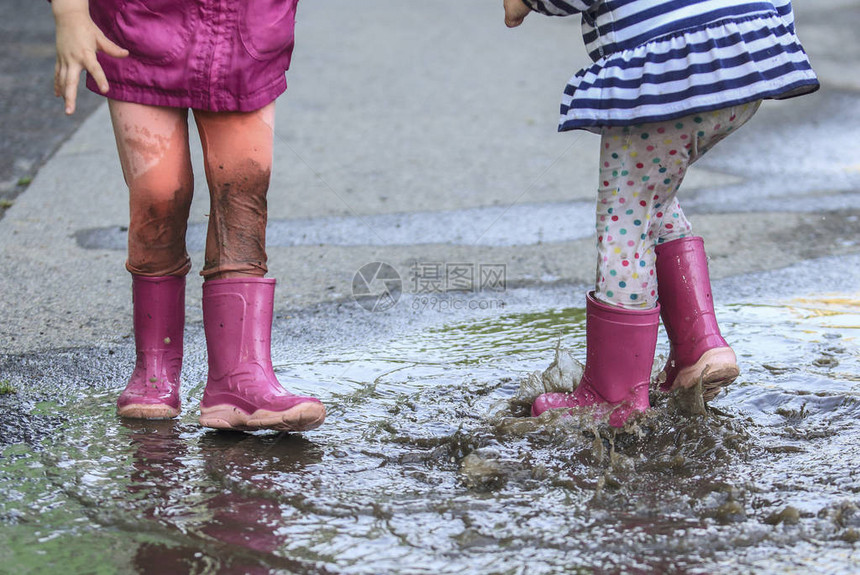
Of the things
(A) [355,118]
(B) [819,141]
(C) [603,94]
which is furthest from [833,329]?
(A) [355,118]

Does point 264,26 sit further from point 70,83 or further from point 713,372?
point 713,372

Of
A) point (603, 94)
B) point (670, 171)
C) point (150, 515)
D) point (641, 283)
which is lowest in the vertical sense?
point (150, 515)

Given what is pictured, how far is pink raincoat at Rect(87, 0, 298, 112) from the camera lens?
91.6 inches

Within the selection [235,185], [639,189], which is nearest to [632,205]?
[639,189]

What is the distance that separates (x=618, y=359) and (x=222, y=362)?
94 cm

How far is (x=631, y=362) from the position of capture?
239cm

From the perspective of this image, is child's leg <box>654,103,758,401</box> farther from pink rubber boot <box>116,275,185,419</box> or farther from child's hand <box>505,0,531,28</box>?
pink rubber boot <box>116,275,185,419</box>

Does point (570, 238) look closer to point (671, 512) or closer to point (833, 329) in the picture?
point (833, 329)

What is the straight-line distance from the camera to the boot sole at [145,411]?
8.09 feet

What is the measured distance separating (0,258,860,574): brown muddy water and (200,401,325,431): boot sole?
43mm

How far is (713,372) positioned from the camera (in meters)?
2.43

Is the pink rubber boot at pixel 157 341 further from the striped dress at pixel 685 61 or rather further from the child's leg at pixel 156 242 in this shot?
the striped dress at pixel 685 61

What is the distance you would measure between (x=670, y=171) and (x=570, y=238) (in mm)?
1870

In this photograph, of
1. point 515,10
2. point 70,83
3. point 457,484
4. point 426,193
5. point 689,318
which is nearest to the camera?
point 457,484
